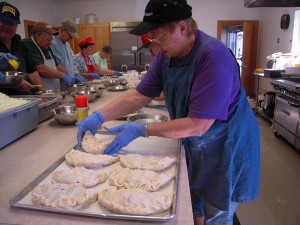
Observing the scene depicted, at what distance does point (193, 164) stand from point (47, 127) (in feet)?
3.45

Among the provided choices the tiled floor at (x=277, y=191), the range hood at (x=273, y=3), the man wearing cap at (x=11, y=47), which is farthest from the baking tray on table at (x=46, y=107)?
the range hood at (x=273, y=3)

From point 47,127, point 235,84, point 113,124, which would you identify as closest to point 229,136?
point 235,84

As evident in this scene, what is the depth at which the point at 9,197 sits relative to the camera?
36.5 inches

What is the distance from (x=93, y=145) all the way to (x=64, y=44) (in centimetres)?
324

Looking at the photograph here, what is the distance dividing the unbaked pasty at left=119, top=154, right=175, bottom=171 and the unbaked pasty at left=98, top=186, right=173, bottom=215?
0.62 feet

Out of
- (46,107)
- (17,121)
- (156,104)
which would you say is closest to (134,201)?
(17,121)

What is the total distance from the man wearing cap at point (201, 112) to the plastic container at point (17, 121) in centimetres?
39

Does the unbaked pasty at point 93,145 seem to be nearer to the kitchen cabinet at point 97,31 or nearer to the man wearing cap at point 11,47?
the man wearing cap at point 11,47

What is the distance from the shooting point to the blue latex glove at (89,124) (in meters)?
1.40

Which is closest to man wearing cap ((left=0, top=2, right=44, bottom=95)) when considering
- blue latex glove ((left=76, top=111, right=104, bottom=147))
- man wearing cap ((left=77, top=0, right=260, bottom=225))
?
blue latex glove ((left=76, top=111, right=104, bottom=147))

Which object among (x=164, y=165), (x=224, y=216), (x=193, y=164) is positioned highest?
(x=164, y=165)

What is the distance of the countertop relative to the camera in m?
0.79

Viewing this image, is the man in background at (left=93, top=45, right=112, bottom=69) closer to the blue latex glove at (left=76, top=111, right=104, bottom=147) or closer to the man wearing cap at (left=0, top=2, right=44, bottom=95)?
the man wearing cap at (left=0, top=2, right=44, bottom=95)

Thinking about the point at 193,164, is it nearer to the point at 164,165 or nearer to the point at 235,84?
the point at 164,165
